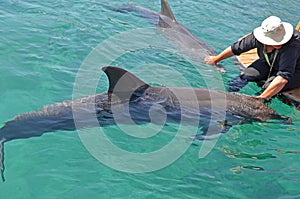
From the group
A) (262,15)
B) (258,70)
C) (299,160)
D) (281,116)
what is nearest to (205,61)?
(258,70)

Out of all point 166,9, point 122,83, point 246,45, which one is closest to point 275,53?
point 246,45

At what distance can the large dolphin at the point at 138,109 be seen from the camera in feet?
17.6

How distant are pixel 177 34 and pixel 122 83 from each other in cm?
439

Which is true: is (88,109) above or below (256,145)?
above

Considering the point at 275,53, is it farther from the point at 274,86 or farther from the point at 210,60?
the point at 210,60

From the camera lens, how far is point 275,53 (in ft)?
22.9

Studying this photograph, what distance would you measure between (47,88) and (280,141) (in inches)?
156

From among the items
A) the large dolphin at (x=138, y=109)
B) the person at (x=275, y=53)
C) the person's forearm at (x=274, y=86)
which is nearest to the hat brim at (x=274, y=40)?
the person at (x=275, y=53)

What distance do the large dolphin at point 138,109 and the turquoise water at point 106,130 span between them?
32cm

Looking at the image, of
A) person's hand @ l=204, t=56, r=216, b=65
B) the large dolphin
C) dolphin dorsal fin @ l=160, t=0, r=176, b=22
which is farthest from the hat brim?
dolphin dorsal fin @ l=160, t=0, r=176, b=22

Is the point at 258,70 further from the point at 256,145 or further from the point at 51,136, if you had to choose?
the point at 51,136

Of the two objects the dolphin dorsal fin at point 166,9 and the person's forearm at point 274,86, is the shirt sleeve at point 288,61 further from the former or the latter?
the dolphin dorsal fin at point 166,9

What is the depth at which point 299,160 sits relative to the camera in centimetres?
618

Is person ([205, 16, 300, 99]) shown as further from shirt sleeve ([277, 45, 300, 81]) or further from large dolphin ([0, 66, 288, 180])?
large dolphin ([0, 66, 288, 180])
